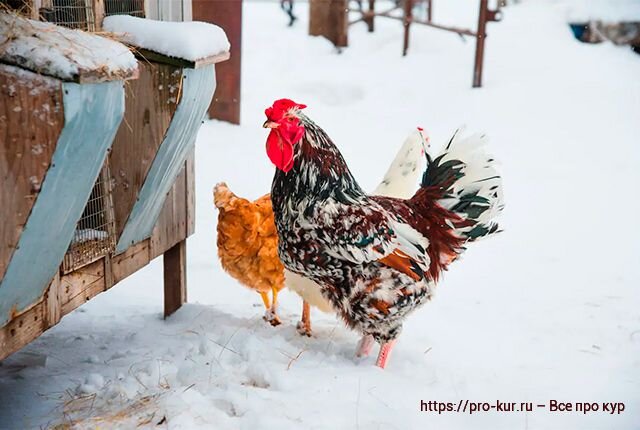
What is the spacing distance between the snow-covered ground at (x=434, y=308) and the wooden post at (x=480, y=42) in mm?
146

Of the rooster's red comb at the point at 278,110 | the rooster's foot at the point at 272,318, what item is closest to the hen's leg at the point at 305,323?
the rooster's foot at the point at 272,318

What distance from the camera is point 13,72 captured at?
1728 millimetres

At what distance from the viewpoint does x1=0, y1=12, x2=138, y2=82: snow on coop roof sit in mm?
1739

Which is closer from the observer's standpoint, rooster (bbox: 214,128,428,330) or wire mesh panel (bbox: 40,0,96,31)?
wire mesh panel (bbox: 40,0,96,31)

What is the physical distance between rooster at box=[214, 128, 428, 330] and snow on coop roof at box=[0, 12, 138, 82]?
5.19 ft

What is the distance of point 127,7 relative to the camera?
121 inches

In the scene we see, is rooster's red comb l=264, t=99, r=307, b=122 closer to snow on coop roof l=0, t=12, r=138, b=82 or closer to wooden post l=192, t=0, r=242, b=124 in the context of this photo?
snow on coop roof l=0, t=12, r=138, b=82

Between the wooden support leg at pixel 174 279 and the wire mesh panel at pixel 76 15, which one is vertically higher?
the wire mesh panel at pixel 76 15

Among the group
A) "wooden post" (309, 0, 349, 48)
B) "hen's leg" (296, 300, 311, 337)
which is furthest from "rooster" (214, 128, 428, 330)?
"wooden post" (309, 0, 349, 48)

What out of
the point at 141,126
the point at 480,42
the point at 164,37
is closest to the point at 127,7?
the point at 164,37

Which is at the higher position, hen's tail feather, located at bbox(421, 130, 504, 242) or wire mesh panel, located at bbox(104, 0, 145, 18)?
wire mesh panel, located at bbox(104, 0, 145, 18)

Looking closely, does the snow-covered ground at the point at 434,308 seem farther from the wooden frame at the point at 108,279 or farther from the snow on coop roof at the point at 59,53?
the snow on coop roof at the point at 59,53

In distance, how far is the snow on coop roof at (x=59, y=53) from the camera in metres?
1.74

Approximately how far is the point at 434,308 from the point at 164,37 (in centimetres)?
249
